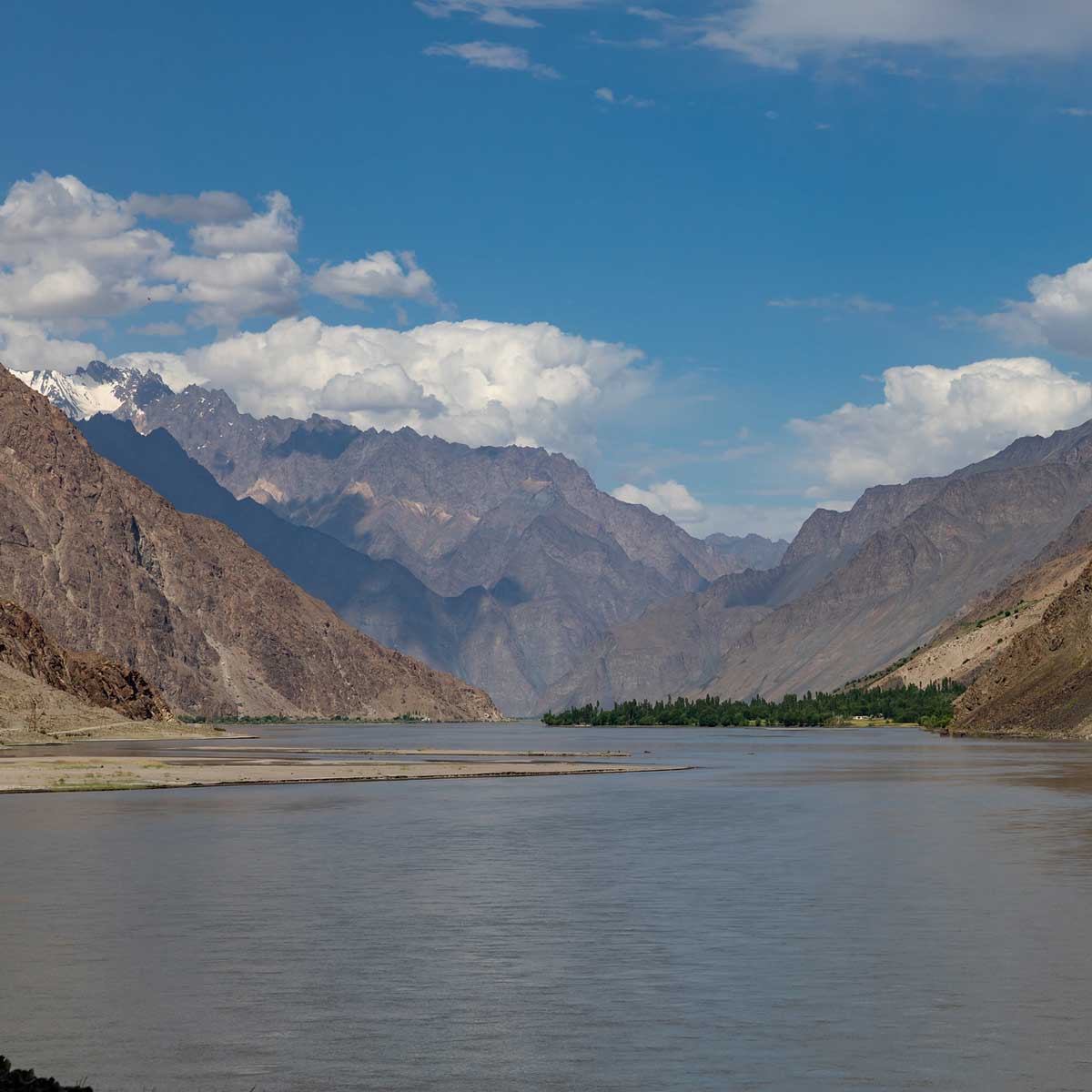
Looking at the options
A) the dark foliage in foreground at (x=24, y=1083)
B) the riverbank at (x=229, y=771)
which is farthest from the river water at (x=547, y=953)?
the riverbank at (x=229, y=771)

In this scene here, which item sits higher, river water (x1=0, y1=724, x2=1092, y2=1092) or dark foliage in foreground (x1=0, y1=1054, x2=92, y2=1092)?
dark foliage in foreground (x1=0, y1=1054, x2=92, y2=1092)

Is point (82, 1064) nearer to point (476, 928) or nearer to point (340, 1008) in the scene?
point (340, 1008)

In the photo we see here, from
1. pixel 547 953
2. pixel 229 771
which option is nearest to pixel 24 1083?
pixel 547 953

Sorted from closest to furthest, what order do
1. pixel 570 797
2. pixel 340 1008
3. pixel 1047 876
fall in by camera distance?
pixel 340 1008 < pixel 1047 876 < pixel 570 797

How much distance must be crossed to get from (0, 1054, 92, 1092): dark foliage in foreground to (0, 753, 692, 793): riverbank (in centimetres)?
7825

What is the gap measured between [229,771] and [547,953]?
8972 cm

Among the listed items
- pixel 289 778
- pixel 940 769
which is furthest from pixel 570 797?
pixel 940 769

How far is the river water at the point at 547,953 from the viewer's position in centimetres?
2697

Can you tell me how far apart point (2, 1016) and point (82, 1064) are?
4433mm

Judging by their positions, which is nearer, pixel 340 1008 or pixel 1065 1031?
pixel 1065 1031

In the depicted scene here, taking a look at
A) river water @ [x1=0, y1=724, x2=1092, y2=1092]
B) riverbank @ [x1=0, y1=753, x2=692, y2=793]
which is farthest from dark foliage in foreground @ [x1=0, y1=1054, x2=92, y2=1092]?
riverbank @ [x1=0, y1=753, x2=692, y2=793]

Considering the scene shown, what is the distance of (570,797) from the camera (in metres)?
98.5

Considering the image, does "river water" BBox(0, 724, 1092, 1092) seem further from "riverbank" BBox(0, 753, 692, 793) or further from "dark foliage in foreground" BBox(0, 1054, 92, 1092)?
"riverbank" BBox(0, 753, 692, 793)

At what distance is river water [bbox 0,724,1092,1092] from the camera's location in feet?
88.5
